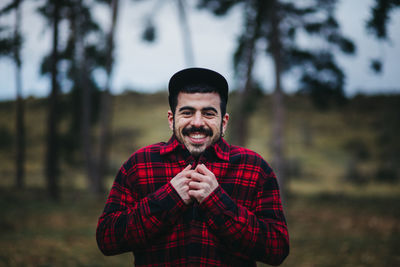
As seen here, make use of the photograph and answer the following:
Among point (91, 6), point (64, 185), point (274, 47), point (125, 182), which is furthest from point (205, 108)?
point (64, 185)

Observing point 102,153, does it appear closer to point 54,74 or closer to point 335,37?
point 54,74

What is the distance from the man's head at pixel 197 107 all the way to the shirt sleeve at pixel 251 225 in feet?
1.12

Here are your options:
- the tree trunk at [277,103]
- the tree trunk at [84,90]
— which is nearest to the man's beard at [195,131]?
the tree trunk at [277,103]

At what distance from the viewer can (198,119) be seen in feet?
5.61

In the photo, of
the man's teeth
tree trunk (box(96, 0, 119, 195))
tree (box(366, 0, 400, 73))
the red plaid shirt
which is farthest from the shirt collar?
tree trunk (box(96, 0, 119, 195))

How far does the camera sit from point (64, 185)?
708 inches

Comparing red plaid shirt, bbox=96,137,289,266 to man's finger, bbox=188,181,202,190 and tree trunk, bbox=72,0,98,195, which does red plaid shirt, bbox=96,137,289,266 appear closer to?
man's finger, bbox=188,181,202,190

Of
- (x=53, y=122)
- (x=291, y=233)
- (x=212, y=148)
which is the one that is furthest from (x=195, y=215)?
(x=53, y=122)

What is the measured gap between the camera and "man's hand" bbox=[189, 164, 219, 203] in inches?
61.5

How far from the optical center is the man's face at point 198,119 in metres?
1.73

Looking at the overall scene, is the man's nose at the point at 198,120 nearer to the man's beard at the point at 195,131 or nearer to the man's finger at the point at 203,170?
the man's beard at the point at 195,131

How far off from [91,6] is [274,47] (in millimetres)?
9685

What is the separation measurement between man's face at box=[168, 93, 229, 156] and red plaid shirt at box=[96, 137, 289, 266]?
0.09 metres

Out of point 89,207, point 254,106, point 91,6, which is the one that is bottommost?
point 89,207
